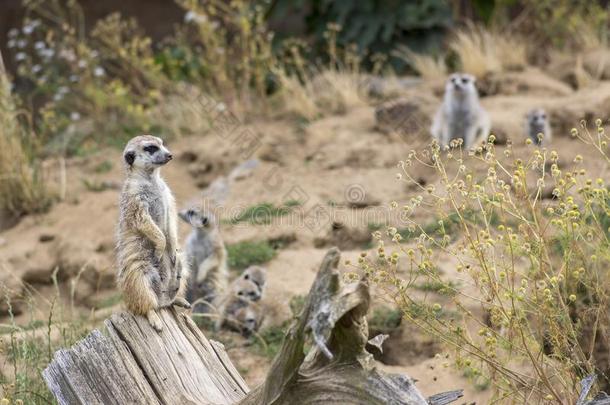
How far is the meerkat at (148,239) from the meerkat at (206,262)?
6.04 ft

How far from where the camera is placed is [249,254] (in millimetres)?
6270

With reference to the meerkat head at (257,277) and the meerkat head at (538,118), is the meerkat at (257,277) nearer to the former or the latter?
the meerkat head at (257,277)

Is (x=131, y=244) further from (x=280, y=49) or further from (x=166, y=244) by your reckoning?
(x=280, y=49)

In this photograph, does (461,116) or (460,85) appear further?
(461,116)

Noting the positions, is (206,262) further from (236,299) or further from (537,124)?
(537,124)

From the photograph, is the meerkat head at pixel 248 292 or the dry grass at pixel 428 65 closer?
the meerkat head at pixel 248 292

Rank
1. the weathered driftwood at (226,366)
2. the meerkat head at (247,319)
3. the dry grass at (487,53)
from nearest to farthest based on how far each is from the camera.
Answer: the weathered driftwood at (226,366) → the meerkat head at (247,319) → the dry grass at (487,53)

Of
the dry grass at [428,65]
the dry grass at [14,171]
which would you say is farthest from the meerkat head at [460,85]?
the dry grass at [14,171]

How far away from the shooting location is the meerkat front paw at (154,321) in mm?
3510

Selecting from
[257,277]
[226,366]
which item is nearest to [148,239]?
[226,366]

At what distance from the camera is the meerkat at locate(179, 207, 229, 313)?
18.7ft

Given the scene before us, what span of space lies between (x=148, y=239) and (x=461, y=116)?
178 inches

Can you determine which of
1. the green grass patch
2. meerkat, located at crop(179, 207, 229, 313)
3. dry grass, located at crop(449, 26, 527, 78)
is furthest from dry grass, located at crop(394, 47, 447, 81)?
meerkat, located at crop(179, 207, 229, 313)

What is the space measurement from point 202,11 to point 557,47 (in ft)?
12.9
